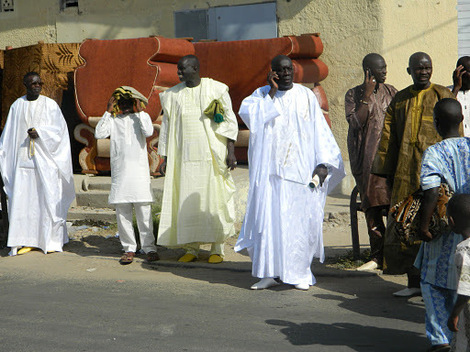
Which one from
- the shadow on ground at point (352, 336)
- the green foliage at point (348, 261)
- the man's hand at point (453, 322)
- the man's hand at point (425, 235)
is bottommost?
the shadow on ground at point (352, 336)

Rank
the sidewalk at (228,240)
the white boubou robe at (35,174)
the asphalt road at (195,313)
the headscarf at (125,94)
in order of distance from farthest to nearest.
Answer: the white boubou robe at (35,174) → the headscarf at (125,94) → the sidewalk at (228,240) → the asphalt road at (195,313)

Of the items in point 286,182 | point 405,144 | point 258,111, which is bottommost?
point 286,182

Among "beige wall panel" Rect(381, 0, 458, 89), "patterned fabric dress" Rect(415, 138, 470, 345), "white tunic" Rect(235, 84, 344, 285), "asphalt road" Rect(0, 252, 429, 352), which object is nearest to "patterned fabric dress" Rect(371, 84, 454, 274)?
"asphalt road" Rect(0, 252, 429, 352)

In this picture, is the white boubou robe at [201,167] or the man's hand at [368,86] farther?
the white boubou robe at [201,167]

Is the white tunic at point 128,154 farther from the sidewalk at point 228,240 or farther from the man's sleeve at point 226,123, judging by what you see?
the man's sleeve at point 226,123

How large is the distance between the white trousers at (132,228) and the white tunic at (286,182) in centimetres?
175

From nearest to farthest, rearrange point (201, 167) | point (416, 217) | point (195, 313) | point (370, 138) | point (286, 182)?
point (416, 217), point (195, 313), point (286, 182), point (370, 138), point (201, 167)

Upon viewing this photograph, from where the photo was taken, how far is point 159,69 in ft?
38.7

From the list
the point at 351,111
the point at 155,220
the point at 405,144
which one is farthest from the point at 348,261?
the point at 155,220

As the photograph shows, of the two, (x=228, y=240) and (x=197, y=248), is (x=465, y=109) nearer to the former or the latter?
(x=197, y=248)

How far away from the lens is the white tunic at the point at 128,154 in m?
8.57

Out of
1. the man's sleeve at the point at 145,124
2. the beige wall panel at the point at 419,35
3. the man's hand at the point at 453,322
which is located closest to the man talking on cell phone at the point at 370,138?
the man's sleeve at the point at 145,124

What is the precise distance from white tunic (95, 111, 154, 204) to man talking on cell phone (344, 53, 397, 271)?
7.73ft

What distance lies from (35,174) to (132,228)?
4.84ft
